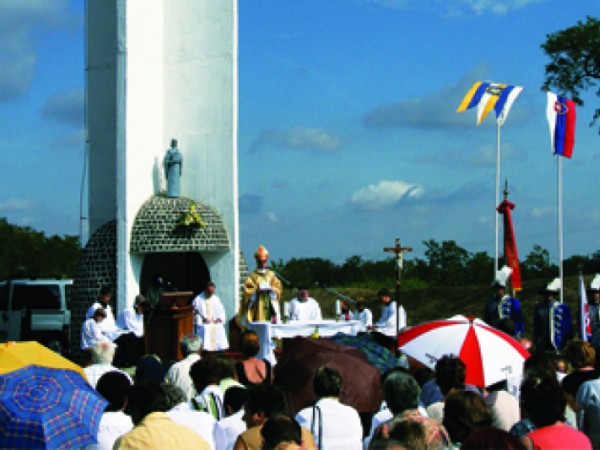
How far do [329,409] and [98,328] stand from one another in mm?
12854

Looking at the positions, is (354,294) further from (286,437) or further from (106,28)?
(286,437)

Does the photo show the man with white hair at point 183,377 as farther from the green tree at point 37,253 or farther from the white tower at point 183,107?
the green tree at point 37,253

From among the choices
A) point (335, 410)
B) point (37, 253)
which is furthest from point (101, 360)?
point (37, 253)

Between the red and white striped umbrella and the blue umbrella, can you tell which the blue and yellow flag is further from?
the blue umbrella

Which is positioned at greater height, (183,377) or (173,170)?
(173,170)

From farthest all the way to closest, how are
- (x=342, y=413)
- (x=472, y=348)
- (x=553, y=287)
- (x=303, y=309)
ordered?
(x=303, y=309), (x=553, y=287), (x=472, y=348), (x=342, y=413)

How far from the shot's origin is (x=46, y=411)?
6129mm

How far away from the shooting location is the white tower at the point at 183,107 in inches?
931

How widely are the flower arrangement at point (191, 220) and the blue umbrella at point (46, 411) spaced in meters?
16.3

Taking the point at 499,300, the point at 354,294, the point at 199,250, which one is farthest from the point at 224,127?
the point at 354,294

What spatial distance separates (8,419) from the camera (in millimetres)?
6059

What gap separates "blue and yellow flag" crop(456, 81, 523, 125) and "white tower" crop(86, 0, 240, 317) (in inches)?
220

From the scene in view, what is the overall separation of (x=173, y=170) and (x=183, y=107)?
1.69m

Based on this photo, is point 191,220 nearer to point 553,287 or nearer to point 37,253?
point 553,287
